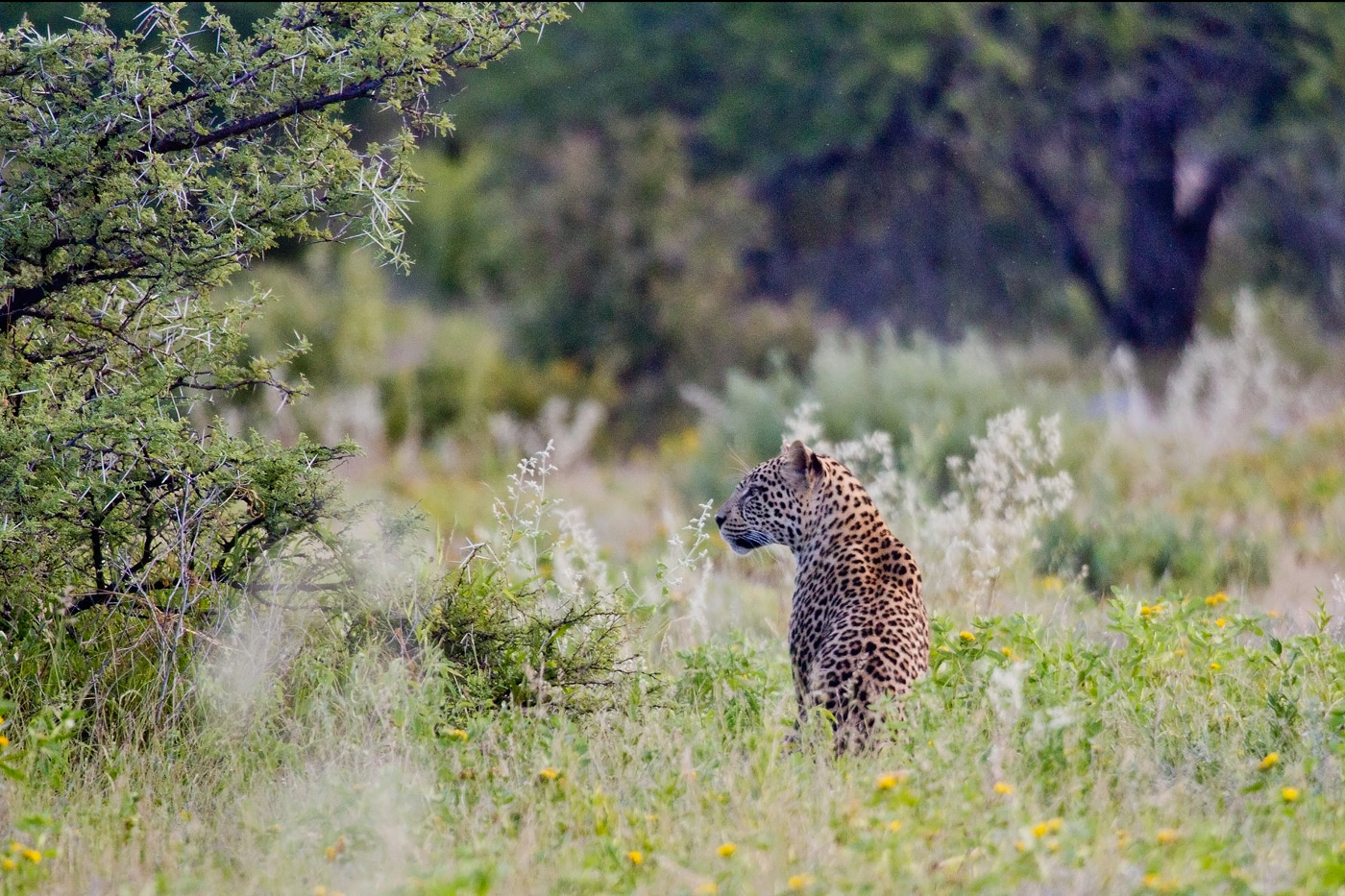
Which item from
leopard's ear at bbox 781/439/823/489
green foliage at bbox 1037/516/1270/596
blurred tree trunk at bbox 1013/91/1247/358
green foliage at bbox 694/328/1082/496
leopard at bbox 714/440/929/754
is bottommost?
green foliage at bbox 1037/516/1270/596

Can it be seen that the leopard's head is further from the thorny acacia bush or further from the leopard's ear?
the thorny acacia bush

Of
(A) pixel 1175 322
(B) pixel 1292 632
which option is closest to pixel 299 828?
(B) pixel 1292 632

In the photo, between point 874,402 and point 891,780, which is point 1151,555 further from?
point 891,780

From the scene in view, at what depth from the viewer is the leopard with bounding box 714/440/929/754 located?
4992 millimetres

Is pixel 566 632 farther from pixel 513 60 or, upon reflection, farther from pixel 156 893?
pixel 513 60

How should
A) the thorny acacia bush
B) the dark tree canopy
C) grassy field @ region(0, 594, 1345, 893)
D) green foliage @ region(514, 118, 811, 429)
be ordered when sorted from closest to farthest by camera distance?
grassy field @ region(0, 594, 1345, 893), the thorny acacia bush, the dark tree canopy, green foliage @ region(514, 118, 811, 429)

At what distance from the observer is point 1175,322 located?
19828 mm

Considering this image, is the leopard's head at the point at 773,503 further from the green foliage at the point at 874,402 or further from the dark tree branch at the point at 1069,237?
the dark tree branch at the point at 1069,237

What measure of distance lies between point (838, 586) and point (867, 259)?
17.6 metres

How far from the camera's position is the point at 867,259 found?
22625mm

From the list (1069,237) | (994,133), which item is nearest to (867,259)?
(1069,237)

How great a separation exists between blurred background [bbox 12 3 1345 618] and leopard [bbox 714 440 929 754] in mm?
5864

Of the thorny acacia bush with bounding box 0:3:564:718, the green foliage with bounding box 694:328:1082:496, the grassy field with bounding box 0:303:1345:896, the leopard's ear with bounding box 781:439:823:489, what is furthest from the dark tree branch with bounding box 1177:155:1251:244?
the thorny acacia bush with bounding box 0:3:564:718

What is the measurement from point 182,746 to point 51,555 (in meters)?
0.85
